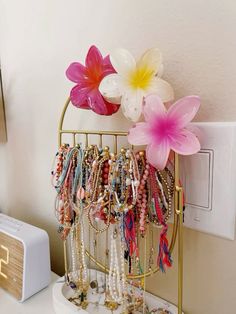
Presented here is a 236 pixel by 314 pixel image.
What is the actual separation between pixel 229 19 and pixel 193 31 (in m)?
0.05

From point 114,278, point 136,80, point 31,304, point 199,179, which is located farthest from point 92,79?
point 31,304

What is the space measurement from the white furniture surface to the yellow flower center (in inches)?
18.4

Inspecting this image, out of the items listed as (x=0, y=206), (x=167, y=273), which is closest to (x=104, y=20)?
(x=167, y=273)

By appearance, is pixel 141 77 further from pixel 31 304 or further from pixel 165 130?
pixel 31 304

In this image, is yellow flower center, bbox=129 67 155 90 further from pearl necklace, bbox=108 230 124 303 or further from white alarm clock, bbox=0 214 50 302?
white alarm clock, bbox=0 214 50 302

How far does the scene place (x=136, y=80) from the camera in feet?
1.17

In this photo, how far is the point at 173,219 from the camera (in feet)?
1.37

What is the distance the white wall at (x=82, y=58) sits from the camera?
14.0 inches

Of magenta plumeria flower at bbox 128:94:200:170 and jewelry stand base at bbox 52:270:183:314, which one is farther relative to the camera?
jewelry stand base at bbox 52:270:183:314

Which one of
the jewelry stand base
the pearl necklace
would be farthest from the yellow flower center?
the jewelry stand base

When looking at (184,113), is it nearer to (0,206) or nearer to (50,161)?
(50,161)

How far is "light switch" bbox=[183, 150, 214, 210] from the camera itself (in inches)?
14.4

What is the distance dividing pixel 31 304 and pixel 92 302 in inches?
5.5

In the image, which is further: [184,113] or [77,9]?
[77,9]
